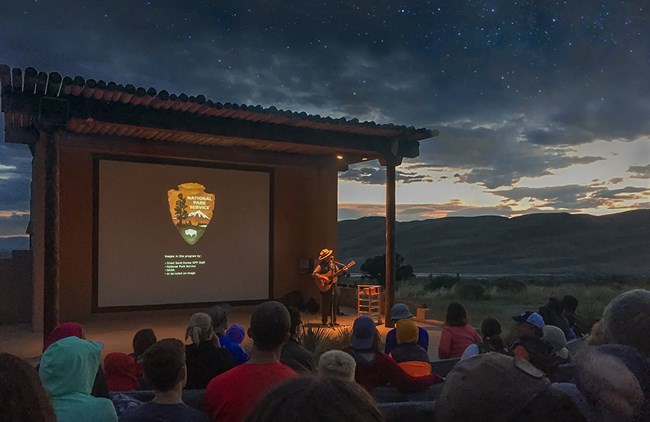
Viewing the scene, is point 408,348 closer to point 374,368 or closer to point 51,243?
point 374,368

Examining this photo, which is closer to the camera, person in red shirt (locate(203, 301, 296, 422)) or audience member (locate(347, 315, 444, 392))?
person in red shirt (locate(203, 301, 296, 422))

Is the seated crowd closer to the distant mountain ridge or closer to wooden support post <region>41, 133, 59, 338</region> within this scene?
wooden support post <region>41, 133, 59, 338</region>

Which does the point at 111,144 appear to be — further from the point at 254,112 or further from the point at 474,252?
the point at 474,252

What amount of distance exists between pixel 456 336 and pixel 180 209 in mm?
7852

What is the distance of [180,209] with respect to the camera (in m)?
11.2

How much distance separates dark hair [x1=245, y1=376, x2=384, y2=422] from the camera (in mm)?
720

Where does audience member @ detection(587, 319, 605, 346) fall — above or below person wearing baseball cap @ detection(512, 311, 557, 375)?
above

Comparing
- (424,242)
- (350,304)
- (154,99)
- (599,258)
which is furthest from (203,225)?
(424,242)

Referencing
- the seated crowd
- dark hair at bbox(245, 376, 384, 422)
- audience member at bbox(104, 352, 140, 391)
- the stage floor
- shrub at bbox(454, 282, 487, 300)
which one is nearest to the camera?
dark hair at bbox(245, 376, 384, 422)

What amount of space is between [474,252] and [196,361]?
65358mm

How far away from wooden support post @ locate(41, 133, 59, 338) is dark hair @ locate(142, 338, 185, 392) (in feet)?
17.3

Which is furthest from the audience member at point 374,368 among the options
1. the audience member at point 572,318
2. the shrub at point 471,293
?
the shrub at point 471,293

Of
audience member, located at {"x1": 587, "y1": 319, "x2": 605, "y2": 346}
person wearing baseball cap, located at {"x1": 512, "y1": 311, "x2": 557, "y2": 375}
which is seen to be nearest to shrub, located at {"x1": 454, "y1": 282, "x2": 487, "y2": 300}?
person wearing baseball cap, located at {"x1": 512, "y1": 311, "x2": 557, "y2": 375}

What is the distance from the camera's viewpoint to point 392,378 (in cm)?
307
